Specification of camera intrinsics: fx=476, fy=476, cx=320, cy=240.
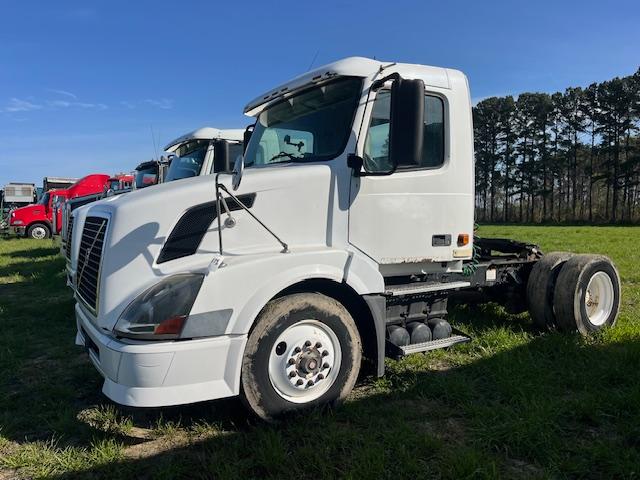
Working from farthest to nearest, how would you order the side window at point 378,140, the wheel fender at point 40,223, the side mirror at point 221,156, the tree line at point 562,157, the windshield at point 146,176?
the tree line at point 562,157
the wheel fender at point 40,223
the windshield at point 146,176
the side mirror at point 221,156
the side window at point 378,140

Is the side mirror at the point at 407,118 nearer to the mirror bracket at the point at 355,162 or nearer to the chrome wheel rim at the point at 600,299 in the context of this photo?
the mirror bracket at the point at 355,162

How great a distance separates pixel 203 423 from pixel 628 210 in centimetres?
5244

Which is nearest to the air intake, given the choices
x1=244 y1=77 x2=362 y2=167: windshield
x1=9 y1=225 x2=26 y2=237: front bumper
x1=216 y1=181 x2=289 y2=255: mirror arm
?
x1=216 y1=181 x2=289 y2=255: mirror arm

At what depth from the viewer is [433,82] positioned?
420cm

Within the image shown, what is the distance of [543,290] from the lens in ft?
17.8

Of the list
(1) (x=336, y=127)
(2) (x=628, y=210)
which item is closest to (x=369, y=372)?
(1) (x=336, y=127)

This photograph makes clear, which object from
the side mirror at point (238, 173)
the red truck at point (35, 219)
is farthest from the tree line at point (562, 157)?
the side mirror at point (238, 173)

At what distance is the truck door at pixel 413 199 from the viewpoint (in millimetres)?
3820

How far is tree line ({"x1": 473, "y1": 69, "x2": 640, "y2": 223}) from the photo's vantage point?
46562mm

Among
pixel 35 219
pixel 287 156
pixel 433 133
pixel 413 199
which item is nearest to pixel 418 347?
pixel 413 199

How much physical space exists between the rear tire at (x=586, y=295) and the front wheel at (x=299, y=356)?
2917mm

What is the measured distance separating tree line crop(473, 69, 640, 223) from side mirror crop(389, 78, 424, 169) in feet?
163

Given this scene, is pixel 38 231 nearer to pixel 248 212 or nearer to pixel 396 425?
pixel 248 212

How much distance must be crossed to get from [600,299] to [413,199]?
10.7ft
